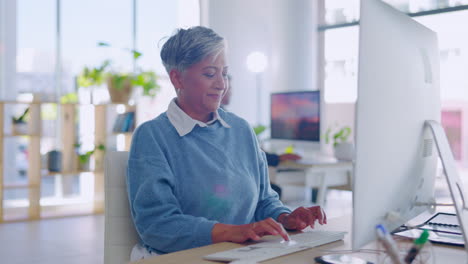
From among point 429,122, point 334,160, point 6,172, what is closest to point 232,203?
point 429,122

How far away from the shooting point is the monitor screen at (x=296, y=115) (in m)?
4.66

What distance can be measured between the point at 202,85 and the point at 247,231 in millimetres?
476

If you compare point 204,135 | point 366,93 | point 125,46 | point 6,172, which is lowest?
point 6,172

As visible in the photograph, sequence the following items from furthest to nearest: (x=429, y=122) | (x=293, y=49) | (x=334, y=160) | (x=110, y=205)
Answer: (x=293, y=49) → (x=334, y=160) → (x=110, y=205) → (x=429, y=122)

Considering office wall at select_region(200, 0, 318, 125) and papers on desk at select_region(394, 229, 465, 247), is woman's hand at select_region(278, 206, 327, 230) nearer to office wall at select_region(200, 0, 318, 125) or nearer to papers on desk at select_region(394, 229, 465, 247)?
papers on desk at select_region(394, 229, 465, 247)

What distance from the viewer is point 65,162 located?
6.18 metres

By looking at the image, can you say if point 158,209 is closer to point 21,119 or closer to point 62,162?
point 21,119

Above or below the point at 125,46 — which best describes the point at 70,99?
below

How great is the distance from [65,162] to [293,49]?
12.0 feet

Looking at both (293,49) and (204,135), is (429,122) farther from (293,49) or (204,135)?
(293,49)

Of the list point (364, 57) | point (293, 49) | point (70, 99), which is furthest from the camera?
point (293, 49)

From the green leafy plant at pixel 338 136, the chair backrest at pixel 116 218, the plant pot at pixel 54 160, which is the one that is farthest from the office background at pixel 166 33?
the chair backrest at pixel 116 218

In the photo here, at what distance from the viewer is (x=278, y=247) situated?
1238mm

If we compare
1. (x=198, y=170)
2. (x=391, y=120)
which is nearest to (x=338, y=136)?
(x=198, y=170)
